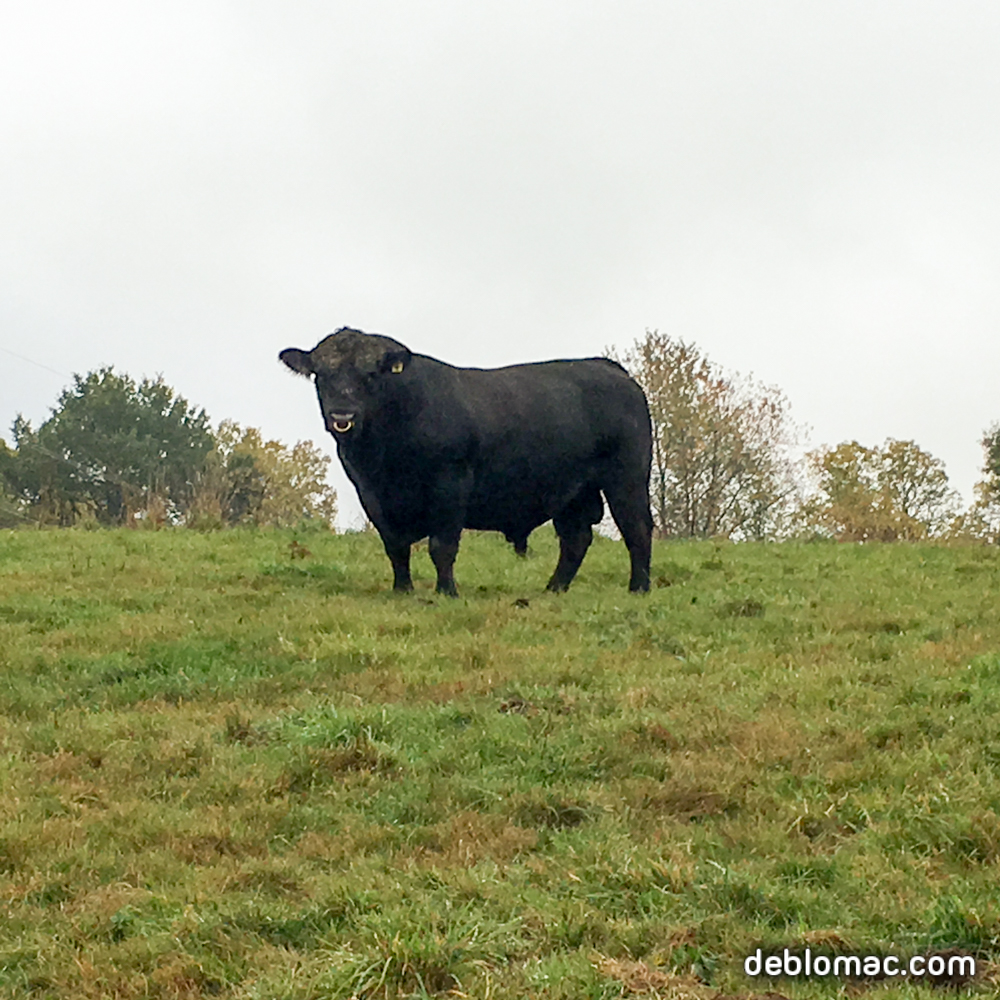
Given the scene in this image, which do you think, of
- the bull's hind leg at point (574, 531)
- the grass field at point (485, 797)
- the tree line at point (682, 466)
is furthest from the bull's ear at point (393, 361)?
the tree line at point (682, 466)

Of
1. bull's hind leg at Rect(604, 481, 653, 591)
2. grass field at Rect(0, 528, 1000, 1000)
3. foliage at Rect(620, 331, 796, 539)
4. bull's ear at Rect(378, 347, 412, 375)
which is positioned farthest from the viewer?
foliage at Rect(620, 331, 796, 539)

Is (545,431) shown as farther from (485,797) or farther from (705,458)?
(705,458)

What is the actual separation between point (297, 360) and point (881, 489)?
47048 millimetres

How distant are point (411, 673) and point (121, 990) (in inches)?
170

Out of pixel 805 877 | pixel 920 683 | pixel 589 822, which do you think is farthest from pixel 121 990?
pixel 920 683

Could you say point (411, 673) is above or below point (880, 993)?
above

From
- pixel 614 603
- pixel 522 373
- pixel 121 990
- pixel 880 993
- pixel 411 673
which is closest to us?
pixel 880 993

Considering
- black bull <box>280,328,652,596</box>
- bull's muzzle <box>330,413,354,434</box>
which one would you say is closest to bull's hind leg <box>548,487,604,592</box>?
black bull <box>280,328,652,596</box>

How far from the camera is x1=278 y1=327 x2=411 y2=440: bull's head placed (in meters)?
11.5

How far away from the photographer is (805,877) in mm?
4508

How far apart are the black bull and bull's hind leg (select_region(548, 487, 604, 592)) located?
17 mm

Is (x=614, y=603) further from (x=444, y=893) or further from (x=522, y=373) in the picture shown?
→ (x=444, y=893)

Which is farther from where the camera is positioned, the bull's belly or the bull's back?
the bull's back

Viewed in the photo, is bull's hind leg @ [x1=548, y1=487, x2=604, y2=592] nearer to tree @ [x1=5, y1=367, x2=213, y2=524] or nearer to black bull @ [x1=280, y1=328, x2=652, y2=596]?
black bull @ [x1=280, y1=328, x2=652, y2=596]
